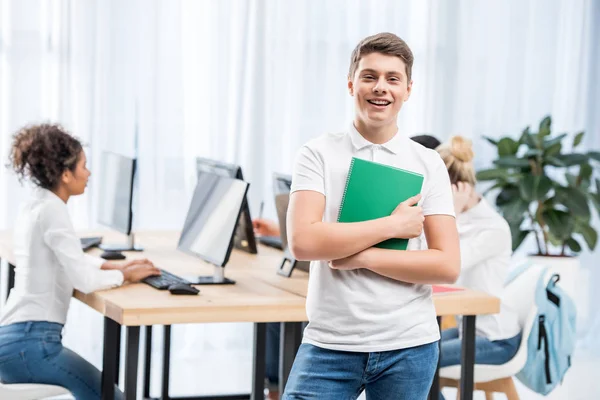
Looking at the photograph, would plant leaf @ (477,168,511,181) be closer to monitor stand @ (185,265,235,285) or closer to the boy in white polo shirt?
monitor stand @ (185,265,235,285)

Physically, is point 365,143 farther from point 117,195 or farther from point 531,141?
point 531,141

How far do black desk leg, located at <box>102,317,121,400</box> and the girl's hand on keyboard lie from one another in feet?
0.81

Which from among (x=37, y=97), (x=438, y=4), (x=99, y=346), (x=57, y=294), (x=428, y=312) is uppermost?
(x=438, y=4)

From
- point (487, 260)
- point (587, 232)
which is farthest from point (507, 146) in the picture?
point (487, 260)

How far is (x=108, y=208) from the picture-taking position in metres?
4.02

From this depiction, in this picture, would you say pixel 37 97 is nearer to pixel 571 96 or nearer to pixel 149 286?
pixel 149 286

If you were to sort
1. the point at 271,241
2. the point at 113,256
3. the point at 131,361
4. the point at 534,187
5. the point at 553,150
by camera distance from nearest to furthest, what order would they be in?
the point at 131,361 → the point at 113,256 → the point at 271,241 → the point at 534,187 → the point at 553,150

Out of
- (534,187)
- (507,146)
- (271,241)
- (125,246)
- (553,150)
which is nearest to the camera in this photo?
(125,246)

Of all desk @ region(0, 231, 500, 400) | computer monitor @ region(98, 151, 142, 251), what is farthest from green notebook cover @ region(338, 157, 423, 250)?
computer monitor @ region(98, 151, 142, 251)

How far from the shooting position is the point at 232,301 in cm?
273

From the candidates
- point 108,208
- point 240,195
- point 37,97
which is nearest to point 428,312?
point 240,195

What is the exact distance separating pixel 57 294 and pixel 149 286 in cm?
28

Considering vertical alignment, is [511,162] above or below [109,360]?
above

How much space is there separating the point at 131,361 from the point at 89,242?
147 cm
